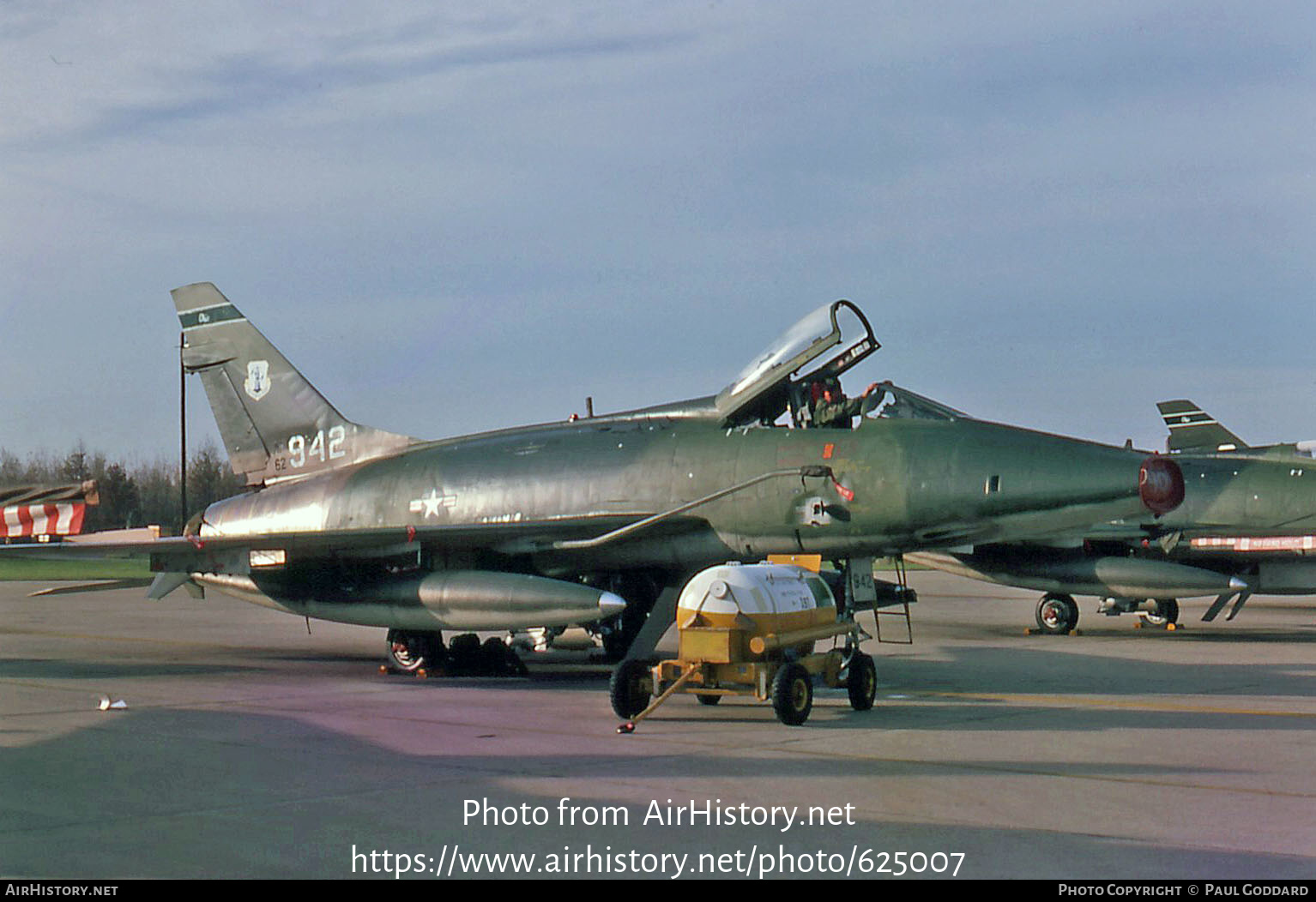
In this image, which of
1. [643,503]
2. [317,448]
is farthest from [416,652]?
[317,448]

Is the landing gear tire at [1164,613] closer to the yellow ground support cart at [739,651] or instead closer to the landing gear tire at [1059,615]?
the landing gear tire at [1059,615]

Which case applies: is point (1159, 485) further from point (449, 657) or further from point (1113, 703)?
point (449, 657)

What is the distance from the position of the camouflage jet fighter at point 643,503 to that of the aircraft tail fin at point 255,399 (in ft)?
2.71

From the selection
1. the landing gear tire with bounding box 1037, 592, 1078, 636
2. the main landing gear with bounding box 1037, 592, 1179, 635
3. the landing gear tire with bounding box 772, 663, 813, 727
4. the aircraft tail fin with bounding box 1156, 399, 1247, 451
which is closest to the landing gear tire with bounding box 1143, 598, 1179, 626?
the main landing gear with bounding box 1037, 592, 1179, 635

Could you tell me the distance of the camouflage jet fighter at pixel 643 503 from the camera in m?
11.8

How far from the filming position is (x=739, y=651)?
10102 mm

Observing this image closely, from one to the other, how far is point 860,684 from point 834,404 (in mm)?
2986

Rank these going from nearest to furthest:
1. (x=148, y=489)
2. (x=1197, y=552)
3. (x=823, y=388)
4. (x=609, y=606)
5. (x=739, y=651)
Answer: (x=739, y=651) < (x=609, y=606) < (x=823, y=388) < (x=1197, y=552) < (x=148, y=489)

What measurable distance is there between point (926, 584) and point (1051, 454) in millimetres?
28614

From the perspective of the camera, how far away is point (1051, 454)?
38.2 feet

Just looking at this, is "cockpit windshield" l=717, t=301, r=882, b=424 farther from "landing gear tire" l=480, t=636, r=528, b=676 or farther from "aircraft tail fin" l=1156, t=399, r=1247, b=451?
"aircraft tail fin" l=1156, t=399, r=1247, b=451
